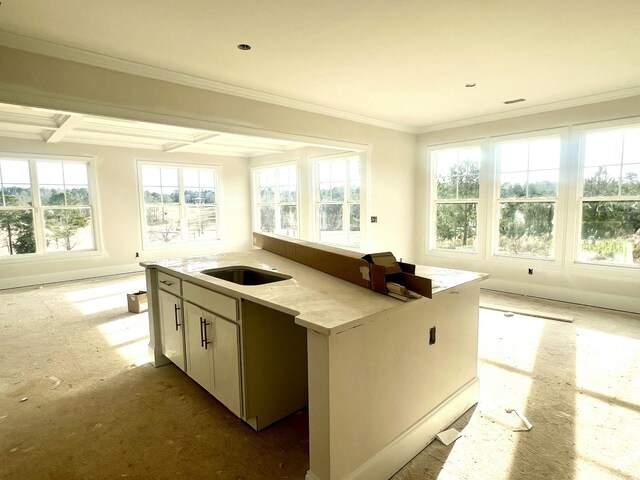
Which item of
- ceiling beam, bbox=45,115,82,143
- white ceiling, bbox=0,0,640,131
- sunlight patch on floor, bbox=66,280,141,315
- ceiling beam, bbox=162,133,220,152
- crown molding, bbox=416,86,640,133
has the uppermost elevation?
A: white ceiling, bbox=0,0,640,131

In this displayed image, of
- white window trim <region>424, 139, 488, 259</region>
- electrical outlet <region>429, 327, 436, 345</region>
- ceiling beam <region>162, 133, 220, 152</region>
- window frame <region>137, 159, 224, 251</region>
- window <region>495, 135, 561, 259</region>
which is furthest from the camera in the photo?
window frame <region>137, 159, 224, 251</region>

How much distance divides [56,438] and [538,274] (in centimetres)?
533

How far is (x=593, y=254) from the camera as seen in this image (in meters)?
4.41

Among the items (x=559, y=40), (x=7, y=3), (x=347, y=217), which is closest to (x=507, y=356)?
(x=559, y=40)

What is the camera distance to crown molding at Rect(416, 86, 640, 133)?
4048 millimetres

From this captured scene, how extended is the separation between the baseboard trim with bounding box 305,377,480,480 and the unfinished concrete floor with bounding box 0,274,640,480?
0.05 meters

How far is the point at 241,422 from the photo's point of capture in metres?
2.15

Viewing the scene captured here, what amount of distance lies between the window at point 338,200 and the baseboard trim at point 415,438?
3.93m

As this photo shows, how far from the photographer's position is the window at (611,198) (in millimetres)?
4094

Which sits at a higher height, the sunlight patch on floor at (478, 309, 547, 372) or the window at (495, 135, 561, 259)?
the window at (495, 135, 561, 259)

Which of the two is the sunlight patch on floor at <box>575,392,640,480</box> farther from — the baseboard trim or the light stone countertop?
the light stone countertop

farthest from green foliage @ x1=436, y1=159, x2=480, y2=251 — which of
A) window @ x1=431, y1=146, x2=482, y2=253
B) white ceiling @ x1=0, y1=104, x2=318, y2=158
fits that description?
white ceiling @ x1=0, y1=104, x2=318, y2=158

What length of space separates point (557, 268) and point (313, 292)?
4.22 metres

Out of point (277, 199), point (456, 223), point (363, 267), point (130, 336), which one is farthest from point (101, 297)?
point (456, 223)
